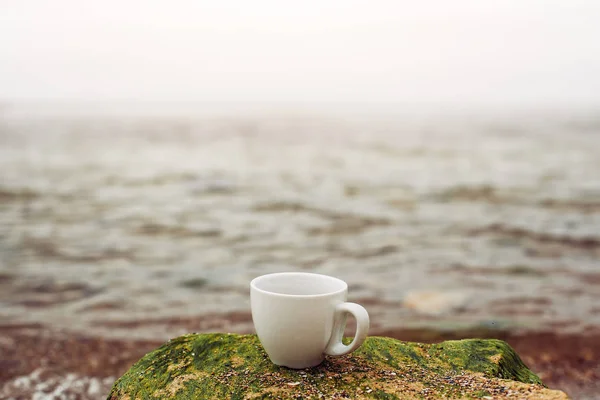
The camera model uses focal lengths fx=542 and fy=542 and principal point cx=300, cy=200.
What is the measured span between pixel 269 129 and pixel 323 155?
12.6ft

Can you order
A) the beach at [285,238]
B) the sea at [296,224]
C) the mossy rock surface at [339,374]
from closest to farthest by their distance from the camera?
the mossy rock surface at [339,374] → the beach at [285,238] → the sea at [296,224]

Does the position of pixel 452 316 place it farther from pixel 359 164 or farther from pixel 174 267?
pixel 359 164

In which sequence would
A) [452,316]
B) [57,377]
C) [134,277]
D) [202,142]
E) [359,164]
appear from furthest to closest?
[202,142], [359,164], [134,277], [452,316], [57,377]

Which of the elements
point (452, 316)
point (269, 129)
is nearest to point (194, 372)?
point (452, 316)

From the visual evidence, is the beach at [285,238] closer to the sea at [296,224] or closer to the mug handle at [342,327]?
the sea at [296,224]

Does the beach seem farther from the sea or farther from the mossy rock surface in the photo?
the mossy rock surface

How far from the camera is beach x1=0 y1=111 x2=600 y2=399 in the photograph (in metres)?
3.95

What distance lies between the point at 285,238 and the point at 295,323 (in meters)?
5.80

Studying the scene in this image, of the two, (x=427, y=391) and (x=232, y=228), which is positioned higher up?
(x=427, y=391)

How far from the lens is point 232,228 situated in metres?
7.40

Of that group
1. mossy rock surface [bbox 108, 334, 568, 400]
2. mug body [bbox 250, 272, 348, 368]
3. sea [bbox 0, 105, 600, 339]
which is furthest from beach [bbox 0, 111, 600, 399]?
mug body [bbox 250, 272, 348, 368]

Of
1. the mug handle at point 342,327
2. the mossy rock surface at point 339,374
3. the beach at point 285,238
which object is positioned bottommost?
the beach at point 285,238

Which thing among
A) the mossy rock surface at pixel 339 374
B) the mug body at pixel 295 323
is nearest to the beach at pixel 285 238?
the mossy rock surface at pixel 339 374

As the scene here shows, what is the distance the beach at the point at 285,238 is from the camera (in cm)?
395
